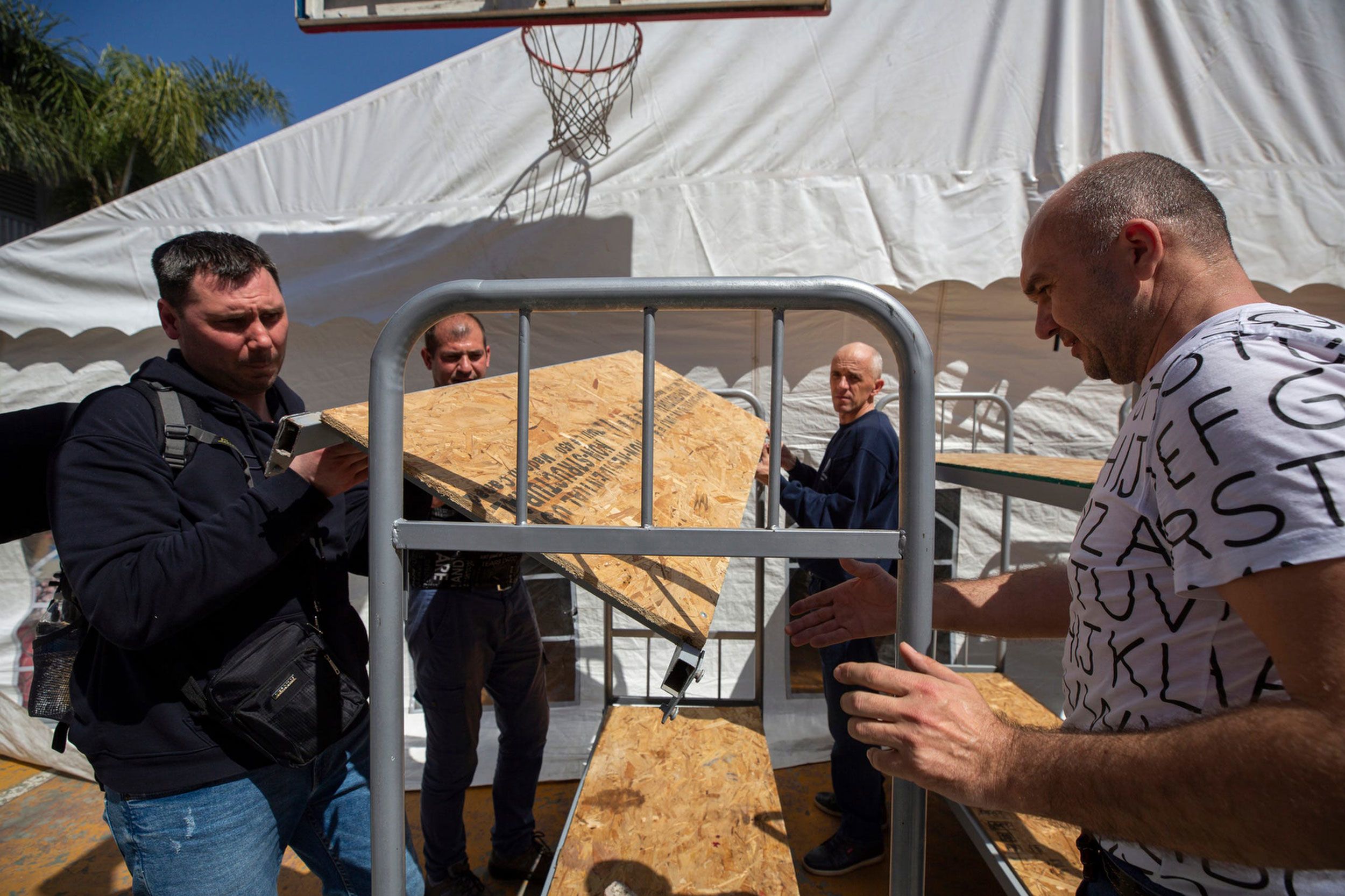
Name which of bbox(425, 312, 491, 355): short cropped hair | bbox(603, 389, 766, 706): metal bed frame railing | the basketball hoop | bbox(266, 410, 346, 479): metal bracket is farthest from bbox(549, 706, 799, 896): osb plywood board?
the basketball hoop

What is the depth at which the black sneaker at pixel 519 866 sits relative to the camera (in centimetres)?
288

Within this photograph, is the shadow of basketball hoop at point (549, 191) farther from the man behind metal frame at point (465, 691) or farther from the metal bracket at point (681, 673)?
the metal bracket at point (681, 673)

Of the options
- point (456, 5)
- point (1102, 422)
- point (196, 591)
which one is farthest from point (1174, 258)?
point (1102, 422)

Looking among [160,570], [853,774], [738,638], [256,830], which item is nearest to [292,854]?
[256,830]

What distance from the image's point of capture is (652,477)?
108 cm

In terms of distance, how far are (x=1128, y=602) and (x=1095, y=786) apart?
0.86 feet

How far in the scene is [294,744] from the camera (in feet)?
4.68

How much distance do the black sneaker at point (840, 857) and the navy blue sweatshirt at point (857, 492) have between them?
3.79 ft

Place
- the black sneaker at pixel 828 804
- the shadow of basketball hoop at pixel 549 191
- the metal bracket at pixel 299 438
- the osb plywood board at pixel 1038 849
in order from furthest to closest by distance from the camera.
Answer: the shadow of basketball hoop at pixel 549 191, the black sneaker at pixel 828 804, the osb plywood board at pixel 1038 849, the metal bracket at pixel 299 438

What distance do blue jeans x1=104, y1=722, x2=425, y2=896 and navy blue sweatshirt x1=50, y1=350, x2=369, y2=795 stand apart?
2.4 inches

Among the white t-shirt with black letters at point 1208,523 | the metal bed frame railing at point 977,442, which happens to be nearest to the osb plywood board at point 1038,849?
the white t-shirt with black letters at point 1208,523

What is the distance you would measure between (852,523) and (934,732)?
1.99m

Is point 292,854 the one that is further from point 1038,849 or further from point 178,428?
point 1038,849

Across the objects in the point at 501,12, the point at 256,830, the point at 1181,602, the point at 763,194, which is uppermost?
the point at 501,12
